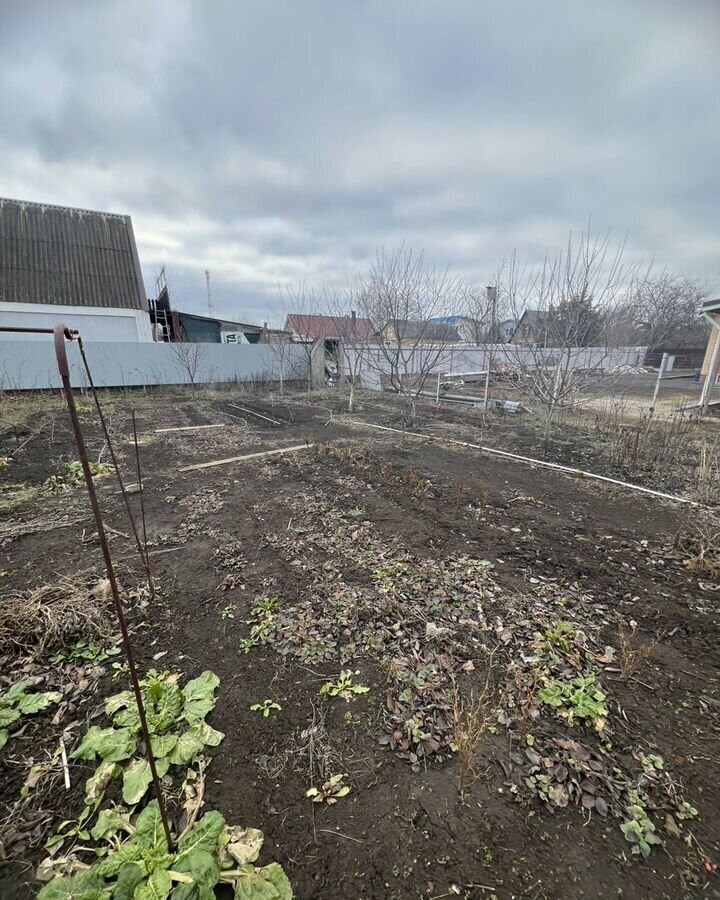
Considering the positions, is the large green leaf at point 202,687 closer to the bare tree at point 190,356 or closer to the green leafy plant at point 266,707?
the green leafy plant at point 266,707

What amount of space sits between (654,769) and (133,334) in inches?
743

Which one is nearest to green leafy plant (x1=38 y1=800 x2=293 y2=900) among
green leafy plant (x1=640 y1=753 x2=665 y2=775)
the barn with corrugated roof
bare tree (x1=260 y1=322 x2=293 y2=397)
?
green leafy plant (x1=640 y1=753 x2=665 y2=775)

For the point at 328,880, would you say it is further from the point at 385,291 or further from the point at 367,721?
the point at 385,291

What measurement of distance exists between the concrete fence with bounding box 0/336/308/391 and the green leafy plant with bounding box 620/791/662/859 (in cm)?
1431

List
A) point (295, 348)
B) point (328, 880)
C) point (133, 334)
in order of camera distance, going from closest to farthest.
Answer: point (328, 880), point (133, 334), point (295, 348)

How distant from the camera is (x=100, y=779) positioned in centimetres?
157

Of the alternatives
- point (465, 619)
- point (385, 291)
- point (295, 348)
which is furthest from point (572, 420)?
point (295, 348)

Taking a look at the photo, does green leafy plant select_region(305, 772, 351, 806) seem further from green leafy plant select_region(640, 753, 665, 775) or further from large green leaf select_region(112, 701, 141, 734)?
green leafy plant select_region(640, 753, 665, 775)

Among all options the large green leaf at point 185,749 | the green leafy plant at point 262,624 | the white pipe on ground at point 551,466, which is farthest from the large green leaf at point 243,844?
the white pipe on ground at point 551,466

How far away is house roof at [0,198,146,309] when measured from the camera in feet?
47.1

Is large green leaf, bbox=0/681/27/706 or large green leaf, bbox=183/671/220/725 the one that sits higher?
large green leaf, bbox=183/671/220/725

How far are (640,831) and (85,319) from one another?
19170mm

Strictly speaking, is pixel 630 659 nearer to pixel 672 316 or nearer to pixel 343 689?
pixel 343 689

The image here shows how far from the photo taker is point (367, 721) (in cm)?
187
